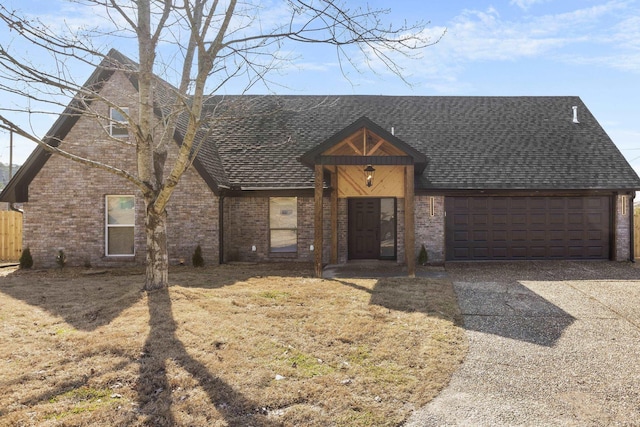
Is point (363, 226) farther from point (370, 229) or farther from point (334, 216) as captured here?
point (334, 216)

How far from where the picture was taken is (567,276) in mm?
11602

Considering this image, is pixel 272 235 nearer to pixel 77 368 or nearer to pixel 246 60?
pixel 246 60

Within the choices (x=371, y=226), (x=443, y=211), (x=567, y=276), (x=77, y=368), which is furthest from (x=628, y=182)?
(x=77, y=368)

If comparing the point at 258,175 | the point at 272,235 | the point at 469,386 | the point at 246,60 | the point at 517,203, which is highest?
the point at 246,60

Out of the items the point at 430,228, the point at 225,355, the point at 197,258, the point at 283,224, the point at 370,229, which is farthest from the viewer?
the point at 370,229

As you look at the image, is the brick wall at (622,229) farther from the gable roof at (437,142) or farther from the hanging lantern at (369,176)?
the hanging lantern at (369,176)

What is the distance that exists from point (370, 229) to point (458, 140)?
17.0ft

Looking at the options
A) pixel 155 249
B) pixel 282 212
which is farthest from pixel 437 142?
pixel 155 249

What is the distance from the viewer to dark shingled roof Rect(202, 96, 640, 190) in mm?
14250

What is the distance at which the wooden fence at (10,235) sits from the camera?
15.6 metres

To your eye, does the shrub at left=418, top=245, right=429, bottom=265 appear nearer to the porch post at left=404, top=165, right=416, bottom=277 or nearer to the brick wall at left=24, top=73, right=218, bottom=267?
the porch post at left=404, top=165, right=416, bottom=277

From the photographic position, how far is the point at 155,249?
336 inches

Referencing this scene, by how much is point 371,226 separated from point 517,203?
5211 mm

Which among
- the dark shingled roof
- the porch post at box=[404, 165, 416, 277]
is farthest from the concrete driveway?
the dark shingled roof
